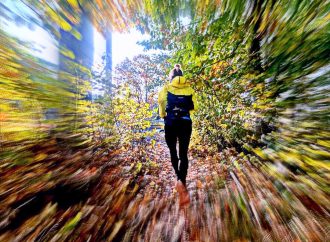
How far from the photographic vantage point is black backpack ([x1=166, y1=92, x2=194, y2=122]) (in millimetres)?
2695

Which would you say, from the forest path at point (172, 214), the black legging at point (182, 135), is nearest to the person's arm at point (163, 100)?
the black legging at point (182, 135)

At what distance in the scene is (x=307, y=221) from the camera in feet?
4.41

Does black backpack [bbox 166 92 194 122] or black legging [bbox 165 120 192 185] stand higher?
black backpack [bbox 166 92 194 122]

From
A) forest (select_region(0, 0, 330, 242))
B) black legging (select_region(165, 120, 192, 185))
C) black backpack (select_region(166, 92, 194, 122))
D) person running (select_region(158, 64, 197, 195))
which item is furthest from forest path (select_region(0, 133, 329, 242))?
black backpack (select_region(166, 92, 194, 122))

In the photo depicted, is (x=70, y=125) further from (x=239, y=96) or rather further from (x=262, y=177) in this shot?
(x=239, y=96)

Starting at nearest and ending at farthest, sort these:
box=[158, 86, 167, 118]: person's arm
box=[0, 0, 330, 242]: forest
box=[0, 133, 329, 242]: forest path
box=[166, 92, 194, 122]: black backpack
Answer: box=[0, 133, 329, 242]: forest path < box=[0, 0, 330, 242]: forest < box=[166, 92, 194, 122]: black backpack < box=[158, 86, 167, 118]: person's arm

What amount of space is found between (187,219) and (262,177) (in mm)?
976

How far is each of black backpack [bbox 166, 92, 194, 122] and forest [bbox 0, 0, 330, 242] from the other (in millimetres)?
923

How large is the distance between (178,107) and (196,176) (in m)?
1.67

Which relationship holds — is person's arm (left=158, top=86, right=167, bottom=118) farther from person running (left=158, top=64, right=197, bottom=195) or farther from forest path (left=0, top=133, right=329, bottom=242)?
forest path (left=0, top=133, right=329, bottom=242)

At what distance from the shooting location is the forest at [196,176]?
1.48 metres

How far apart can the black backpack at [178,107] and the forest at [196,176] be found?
0.92m

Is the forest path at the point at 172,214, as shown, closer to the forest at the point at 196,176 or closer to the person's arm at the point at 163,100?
the forest at the point at 196,176

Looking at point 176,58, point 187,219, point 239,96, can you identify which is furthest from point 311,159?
point 176,58
